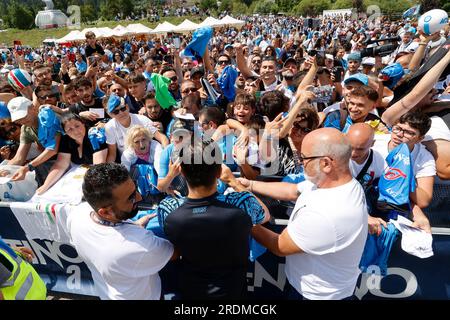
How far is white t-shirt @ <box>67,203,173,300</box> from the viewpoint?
1866 millimetres

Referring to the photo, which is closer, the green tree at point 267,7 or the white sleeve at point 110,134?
the white sleeve at point 110,134

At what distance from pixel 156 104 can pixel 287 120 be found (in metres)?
2.03

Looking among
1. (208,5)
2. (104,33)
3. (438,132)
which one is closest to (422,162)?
(438,132)

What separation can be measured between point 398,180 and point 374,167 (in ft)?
0.91

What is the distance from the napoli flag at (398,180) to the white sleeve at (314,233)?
916 millimetres

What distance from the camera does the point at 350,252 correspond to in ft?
6.20

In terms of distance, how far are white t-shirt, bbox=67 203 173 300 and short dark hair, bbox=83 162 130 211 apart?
6.9 inches

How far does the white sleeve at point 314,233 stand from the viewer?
5.84ft

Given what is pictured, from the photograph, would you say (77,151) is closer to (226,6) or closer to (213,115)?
(213,115)

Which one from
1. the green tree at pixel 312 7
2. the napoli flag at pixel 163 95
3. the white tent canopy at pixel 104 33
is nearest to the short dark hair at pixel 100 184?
the napoli flag at pixel 163 95

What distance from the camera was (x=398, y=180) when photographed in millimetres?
2400

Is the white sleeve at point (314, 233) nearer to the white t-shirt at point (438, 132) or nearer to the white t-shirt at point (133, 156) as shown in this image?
the white t-shirt at point (438, 132)
